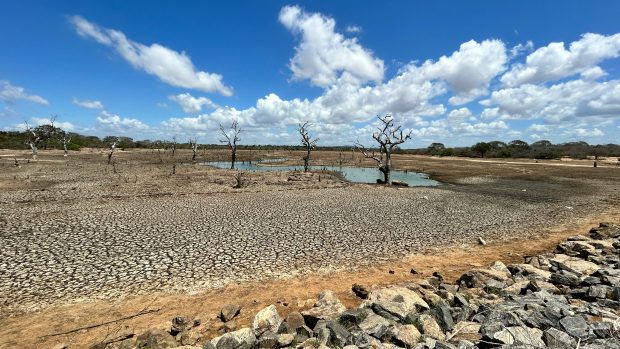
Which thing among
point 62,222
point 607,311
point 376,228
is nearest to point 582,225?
point 376,228

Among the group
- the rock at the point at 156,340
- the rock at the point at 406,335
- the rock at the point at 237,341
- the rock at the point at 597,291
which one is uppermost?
the rock at the point at 597,291

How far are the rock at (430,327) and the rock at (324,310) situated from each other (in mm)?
2101

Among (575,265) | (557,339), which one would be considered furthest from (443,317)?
(575,265)

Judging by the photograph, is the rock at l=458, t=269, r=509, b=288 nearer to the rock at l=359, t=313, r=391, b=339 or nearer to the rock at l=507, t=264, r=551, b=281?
the rock at l=507, t=264, r=551, b=281

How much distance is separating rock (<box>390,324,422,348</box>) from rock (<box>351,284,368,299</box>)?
332 cm

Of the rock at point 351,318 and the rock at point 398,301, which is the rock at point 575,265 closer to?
the rock at point 398,301

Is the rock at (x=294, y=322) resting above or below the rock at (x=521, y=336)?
below

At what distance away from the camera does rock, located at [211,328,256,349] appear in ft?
23.6

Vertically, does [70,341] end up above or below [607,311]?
below

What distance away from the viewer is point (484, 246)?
56.0 ft

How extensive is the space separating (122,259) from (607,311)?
16.6 metres

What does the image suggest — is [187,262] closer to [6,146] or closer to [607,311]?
[607,311]

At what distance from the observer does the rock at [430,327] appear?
300 inches

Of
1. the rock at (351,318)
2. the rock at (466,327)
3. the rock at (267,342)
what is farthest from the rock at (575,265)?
the rock at (267,342)
